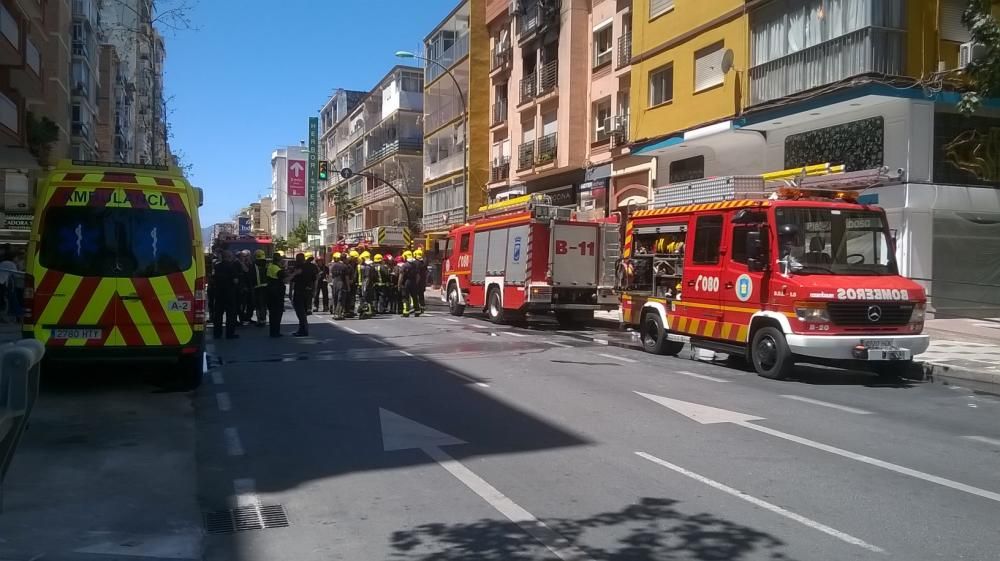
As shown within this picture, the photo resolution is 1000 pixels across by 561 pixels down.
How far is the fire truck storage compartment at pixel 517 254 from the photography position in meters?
19.3

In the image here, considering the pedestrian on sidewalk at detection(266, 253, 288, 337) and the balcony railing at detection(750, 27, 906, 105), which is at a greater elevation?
the balcony railing at detection(750, 27, 906, 105)

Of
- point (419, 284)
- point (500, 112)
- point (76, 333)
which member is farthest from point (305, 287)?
point (500, 112)

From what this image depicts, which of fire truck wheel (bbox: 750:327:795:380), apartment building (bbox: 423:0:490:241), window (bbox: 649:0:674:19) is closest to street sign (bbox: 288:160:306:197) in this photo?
apartment building (bbox: 423:0:490:241)

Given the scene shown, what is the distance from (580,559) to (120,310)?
6727mm

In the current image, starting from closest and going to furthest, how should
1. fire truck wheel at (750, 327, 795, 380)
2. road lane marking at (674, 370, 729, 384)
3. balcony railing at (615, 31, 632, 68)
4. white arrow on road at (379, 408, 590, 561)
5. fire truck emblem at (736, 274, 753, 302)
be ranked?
1. white arrow on road at (379, 408, 590, 561)
2. fire truck wheel at (750, 327, 795, 380)
3. road lane marking at (674, 370, 729, 384)
4. fire truck emblem at (736, 274, 753, 302)
5. balcony railing at (615, 31, 632, 68)

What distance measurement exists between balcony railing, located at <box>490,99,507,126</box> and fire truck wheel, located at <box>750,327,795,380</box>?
26.6 m

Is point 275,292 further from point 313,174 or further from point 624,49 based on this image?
point 313,174

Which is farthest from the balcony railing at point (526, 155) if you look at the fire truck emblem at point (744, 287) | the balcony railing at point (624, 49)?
the fire truck emblem at point (744, 287)

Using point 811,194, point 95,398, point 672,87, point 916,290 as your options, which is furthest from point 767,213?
point 672,87

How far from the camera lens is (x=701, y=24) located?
75.0 feet

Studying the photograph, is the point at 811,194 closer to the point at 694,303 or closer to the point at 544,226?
the point at 694,303

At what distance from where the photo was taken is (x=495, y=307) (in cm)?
2114

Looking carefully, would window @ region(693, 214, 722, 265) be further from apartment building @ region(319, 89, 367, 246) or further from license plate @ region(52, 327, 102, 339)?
apartment building @ region(319, 89, 367, 246)

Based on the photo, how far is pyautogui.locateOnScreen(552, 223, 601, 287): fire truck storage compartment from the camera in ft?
62.4
